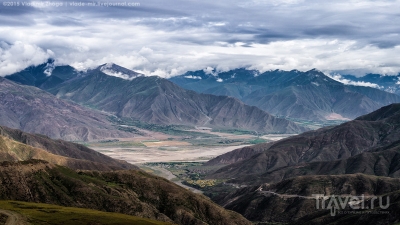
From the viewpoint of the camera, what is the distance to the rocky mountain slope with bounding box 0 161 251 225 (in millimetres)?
153750

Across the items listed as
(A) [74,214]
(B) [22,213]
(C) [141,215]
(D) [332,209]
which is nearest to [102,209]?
(C) [141,215]

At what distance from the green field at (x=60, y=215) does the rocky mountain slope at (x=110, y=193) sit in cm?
1321

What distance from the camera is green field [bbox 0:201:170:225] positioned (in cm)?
12469

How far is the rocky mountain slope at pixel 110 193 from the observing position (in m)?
154

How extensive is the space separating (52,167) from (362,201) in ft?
386

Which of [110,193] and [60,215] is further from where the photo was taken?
[110,193]

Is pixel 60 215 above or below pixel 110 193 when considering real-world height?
above

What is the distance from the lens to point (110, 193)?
166375 millimetres

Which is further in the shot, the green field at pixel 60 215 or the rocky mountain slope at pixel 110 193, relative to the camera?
the rocky mountain slope at pixel 110 193

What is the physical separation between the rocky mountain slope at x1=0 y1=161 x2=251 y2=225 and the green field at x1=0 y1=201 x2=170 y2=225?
13207 millimetres

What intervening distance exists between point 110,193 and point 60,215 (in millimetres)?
36928

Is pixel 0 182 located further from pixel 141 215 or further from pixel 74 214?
pixel 141 215

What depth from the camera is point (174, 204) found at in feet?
559

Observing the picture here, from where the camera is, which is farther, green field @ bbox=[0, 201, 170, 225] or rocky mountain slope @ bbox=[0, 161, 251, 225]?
rocky mountain slope @ bbox=[0, 161, 251, 225]
